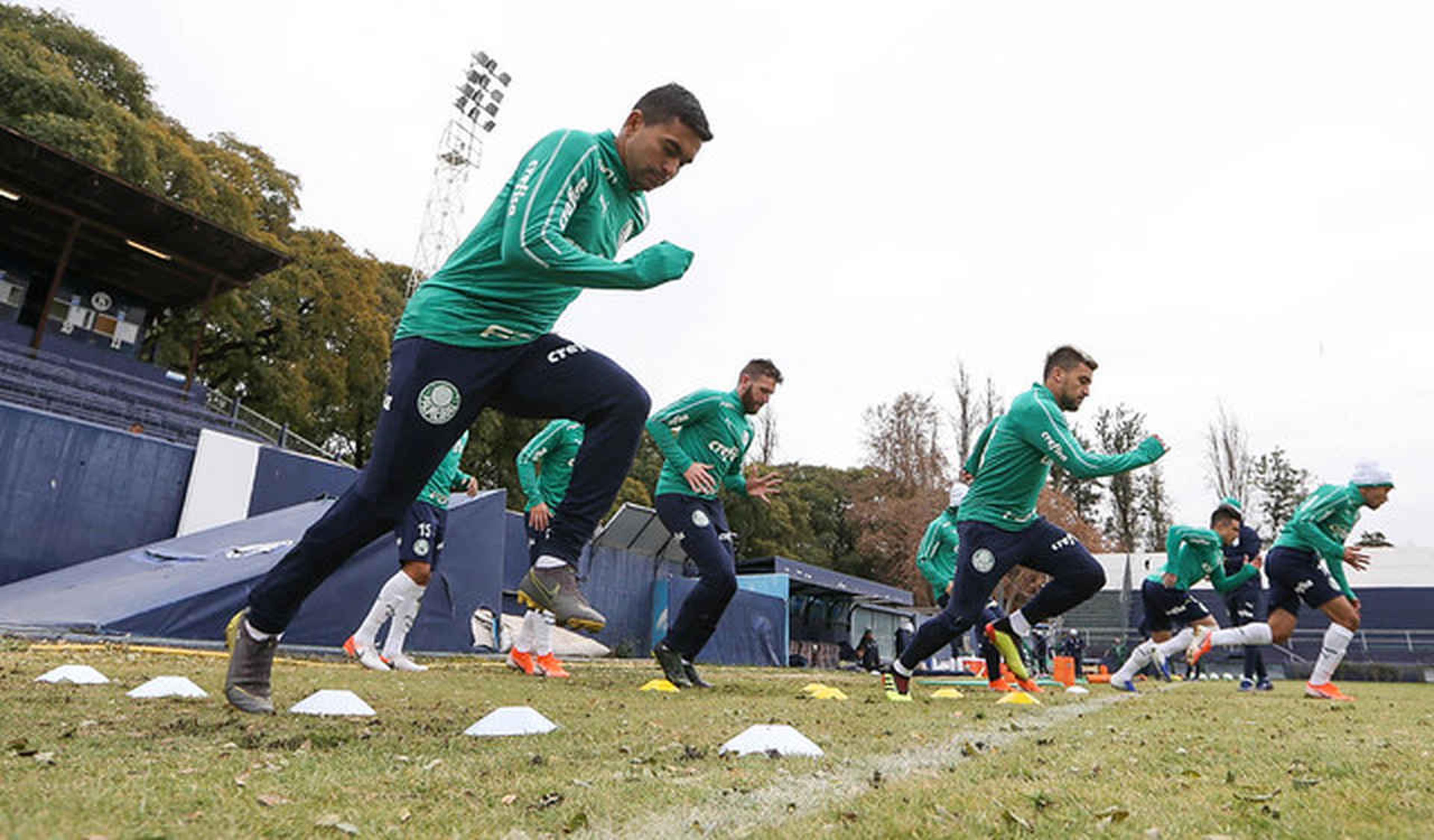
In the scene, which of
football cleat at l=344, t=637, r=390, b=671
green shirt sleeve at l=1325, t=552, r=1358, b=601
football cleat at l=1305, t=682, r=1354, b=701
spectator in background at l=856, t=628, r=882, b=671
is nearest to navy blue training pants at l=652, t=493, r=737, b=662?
football cleat at l=344, t=637, r=390, b=671

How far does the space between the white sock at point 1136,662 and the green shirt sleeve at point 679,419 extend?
198 inches

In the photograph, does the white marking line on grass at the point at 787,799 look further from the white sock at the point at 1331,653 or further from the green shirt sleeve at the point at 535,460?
the white sock at the point at 1331,653

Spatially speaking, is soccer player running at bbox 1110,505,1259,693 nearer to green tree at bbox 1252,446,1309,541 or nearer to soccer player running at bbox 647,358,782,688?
soccer player running at bbox 647,358,782,688

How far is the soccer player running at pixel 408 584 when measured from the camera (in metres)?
6.98

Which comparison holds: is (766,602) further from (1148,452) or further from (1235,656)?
(1235,656)

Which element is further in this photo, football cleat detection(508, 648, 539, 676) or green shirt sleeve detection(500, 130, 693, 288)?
football cleat detection(508, 648, 539, 676)

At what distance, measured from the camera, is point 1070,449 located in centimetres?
551

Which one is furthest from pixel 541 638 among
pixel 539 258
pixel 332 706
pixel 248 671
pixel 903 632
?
pixel 903 632

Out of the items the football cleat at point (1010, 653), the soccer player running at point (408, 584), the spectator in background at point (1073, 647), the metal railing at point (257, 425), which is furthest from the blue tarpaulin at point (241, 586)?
the spectator in background at point (1073, 647)

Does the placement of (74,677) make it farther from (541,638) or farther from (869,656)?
(869,656)

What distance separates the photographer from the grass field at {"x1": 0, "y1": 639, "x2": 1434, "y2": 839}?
1.51 meters

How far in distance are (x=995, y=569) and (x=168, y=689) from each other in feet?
15.6

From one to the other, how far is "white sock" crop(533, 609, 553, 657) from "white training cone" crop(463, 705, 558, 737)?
16.4 feet

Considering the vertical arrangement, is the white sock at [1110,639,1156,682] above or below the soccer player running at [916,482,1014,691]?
below
